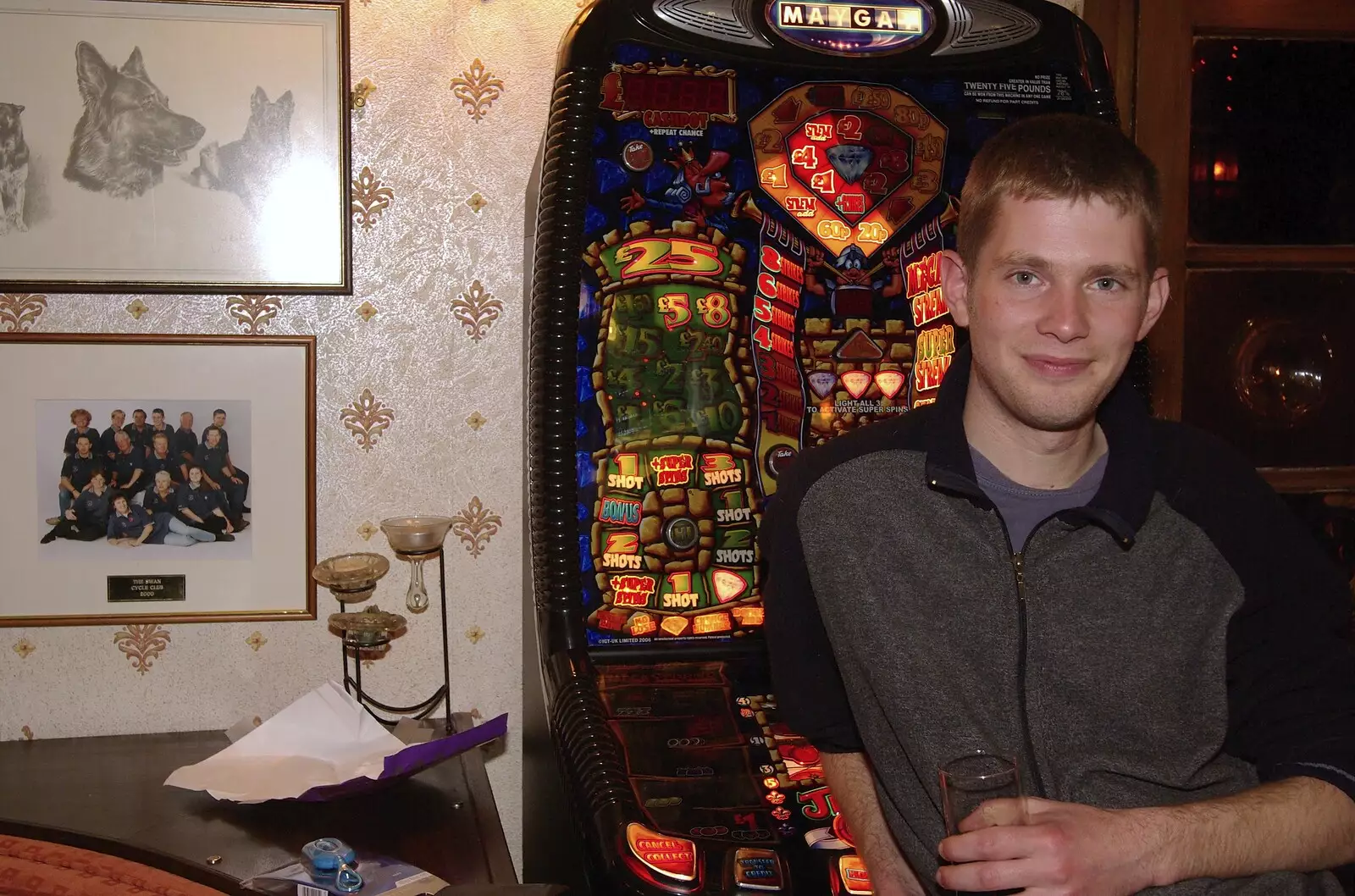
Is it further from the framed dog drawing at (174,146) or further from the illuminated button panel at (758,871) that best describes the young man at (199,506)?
the illuminated button panel at (758,871)

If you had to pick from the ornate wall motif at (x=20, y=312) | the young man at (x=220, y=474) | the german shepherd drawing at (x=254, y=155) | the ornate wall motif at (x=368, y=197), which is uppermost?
the german shepherd drawing at (x=254, y=155)

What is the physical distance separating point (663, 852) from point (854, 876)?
0.21m

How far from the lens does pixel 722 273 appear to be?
5.76 ft

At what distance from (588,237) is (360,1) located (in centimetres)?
81

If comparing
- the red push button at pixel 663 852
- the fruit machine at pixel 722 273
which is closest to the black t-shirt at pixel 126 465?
the fruit machine at pixel 722 273

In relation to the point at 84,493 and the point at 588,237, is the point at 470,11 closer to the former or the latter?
the point at 588,237

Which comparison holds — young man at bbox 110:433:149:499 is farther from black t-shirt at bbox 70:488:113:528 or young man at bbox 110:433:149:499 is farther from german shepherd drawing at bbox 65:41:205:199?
german shepherd drawing at bbox 65:41:205:199

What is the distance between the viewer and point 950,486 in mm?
1319

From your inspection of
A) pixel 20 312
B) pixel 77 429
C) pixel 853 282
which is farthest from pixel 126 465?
pixel 853 282

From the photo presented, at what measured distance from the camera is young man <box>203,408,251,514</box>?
2.16 metres

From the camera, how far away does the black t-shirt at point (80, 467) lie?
2.13m

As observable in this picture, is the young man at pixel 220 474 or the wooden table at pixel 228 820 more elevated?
the young man at pixel 220 474

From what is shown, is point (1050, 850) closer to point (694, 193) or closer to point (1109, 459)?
point (1109, 459)

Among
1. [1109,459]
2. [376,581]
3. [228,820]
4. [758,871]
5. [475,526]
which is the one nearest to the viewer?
[758,871]
